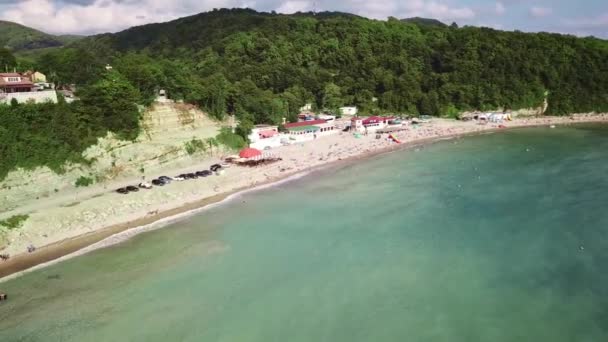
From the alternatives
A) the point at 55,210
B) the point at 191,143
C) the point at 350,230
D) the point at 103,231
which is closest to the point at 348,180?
the point at 350,230

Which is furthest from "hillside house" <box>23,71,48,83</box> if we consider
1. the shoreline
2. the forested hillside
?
the shoreline

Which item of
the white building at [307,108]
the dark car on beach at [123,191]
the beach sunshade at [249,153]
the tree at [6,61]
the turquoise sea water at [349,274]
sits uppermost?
the tree at [6,61]

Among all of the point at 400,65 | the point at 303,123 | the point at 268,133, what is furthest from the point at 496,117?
the point at 268,133

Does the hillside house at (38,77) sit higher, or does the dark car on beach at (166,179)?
the hillside house at (38,77)

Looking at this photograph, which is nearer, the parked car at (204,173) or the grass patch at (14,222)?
the grass patch at (14,222)

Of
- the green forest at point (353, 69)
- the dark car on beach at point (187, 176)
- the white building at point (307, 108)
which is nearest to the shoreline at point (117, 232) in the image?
the dark car on beach at point (187, 176)

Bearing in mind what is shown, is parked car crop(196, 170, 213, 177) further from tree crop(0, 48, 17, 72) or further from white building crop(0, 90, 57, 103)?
tree crop(0, 48, 17, 72)

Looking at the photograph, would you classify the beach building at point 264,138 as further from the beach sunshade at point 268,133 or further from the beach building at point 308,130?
the beach building at point 308,130

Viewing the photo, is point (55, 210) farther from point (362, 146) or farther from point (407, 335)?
point (362, 146)
